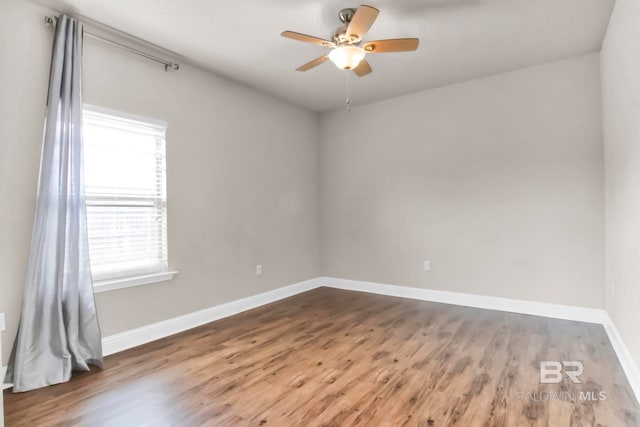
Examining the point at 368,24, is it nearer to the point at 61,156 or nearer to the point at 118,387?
the point at 61,156

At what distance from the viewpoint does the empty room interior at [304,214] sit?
2.13 meters

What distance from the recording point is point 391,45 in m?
2.36

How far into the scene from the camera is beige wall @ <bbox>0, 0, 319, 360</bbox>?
7.48 ft

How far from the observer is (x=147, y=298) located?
118 inches

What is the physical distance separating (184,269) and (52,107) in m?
1.72

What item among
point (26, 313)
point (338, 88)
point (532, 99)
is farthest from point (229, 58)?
point (532, 99)

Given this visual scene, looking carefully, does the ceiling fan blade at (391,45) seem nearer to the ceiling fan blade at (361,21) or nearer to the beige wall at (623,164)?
the ceiling fan blade at (361,21)

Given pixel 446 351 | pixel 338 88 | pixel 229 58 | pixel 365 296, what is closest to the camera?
pixel 446 351

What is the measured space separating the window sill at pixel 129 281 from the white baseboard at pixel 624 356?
3.56 m

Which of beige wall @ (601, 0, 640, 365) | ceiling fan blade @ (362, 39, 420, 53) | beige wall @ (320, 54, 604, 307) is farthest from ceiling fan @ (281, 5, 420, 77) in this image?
beige wall @ (320, 54, 604, 307)

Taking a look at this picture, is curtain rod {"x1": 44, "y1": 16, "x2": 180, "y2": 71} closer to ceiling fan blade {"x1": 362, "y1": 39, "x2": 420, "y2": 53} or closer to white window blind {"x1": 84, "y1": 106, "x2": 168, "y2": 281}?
white window blind {"x1": 84, "y1": 106, "x2": 168, "y2": 281}

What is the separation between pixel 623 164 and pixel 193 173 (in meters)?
3.64

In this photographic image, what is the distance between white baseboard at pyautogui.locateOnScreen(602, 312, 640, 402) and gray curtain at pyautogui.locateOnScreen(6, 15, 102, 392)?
3591 millimetres

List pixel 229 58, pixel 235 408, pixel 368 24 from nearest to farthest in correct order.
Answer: pixel 235 408 → pixel 368 24 → pixel 229 58
